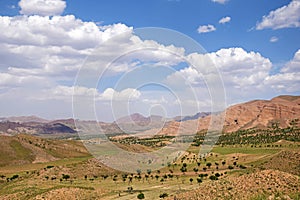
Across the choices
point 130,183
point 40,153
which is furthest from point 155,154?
point 40,153

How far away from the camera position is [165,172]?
11688 centimetres

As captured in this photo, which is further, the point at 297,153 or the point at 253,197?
the point at 297,153

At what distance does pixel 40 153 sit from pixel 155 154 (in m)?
81.3

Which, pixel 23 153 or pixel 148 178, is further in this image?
pixel 23 153

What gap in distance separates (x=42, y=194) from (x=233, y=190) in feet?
141

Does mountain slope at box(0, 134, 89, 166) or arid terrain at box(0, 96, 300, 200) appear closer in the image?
arid terrain at box(0, 96, 300, 200)

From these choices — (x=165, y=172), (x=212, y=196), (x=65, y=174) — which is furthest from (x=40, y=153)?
(x=212, y=196)

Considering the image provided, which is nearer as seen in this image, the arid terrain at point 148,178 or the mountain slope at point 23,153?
the arid terrain at point 148,178

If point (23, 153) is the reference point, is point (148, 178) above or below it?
below

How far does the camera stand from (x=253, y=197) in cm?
4538

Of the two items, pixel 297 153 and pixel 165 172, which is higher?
pixel 297 153

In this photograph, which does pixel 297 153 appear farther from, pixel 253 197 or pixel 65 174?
pixel 65 174

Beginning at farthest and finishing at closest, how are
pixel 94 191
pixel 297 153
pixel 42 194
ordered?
pixel 297 153 → pixel 94 191 → pixel 42 194

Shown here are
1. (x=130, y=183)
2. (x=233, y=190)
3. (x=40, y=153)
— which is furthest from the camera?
(x=40, y=153)
